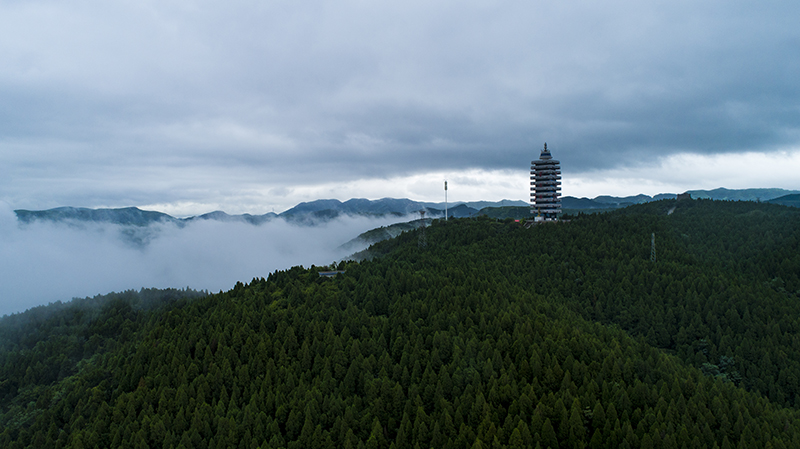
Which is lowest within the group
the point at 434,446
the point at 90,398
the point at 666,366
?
the point at 90,398

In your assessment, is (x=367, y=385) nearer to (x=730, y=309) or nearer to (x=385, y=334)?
(x=385, y=334)

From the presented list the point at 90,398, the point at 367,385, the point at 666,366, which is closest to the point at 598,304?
the point at 666,366

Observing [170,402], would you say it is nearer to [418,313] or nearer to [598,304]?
[418,313]

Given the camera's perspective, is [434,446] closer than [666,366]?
Yes

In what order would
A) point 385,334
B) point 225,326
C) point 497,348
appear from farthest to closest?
point 225,326, point 385,334, point 497,348

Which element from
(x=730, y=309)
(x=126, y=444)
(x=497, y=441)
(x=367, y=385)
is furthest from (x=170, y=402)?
(x=730, y=309)

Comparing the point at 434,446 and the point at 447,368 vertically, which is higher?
the point at 447,368

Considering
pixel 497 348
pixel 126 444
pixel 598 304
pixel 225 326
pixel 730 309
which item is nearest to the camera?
pixel 126 444
